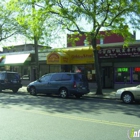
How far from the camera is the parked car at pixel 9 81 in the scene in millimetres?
21203

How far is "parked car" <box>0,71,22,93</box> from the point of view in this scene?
69.6 feet

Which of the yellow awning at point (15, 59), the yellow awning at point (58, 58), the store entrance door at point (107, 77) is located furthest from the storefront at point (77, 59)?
the yellow awning at point (15, 59)

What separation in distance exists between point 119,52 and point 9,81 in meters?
9.74

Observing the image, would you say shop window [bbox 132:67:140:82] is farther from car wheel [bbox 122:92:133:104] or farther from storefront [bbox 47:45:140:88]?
car wheel [bbox 122:92:133:104]

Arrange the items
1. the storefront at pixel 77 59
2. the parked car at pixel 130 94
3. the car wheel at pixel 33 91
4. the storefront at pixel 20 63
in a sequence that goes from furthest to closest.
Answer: the storefront at pixel 20 63
the storefront at pixel 77 59
the car wheel at pixel 33 91
the parked car at pixel 130 94

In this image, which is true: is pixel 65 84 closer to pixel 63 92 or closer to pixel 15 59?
pixel 63 92

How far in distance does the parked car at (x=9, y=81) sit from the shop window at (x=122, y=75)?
880cm

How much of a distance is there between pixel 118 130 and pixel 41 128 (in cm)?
220

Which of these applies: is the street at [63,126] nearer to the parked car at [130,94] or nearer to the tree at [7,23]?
the parked car at [130,94]

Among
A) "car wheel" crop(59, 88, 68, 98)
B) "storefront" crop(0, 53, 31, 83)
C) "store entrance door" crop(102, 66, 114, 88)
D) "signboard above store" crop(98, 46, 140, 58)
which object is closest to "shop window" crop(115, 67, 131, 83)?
"store entrance door" crop(102, 66, 114, 88)

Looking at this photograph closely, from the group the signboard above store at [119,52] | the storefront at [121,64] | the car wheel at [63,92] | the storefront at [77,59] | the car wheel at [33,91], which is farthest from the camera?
the storefront at [77,59]

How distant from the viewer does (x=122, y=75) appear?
22.1m

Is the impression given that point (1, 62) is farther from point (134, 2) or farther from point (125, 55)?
point (134, 2)

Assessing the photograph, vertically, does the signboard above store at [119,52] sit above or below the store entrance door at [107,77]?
above
